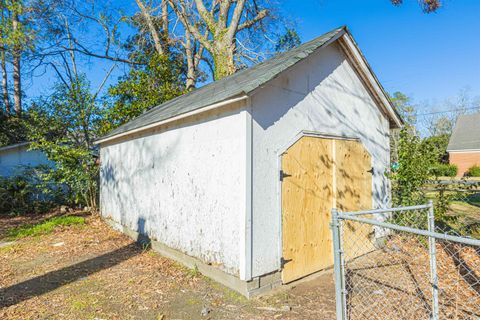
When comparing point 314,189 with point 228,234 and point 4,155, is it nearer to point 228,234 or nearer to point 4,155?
point 228,234

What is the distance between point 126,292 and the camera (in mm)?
4461

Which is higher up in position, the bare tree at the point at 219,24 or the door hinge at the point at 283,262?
the bare tree at the point at 219,24

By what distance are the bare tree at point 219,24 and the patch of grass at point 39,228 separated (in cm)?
1020

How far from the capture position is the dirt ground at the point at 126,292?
3.81 meters

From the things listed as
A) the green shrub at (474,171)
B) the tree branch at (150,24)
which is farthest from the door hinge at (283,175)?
the green shrub at (474,171)

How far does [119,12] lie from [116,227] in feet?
51.1

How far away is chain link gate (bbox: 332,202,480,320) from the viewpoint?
2893mm

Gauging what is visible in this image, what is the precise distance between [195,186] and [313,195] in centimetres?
213

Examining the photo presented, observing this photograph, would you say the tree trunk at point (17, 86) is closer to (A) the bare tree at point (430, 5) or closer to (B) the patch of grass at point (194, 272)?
(B) the patch of grass at point (194, 272)

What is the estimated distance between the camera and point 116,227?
874 cm

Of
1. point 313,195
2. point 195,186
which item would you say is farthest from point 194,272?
point 313,195

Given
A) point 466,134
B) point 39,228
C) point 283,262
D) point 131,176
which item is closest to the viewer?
point 283,262

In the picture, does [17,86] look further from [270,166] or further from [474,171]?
[474,171]

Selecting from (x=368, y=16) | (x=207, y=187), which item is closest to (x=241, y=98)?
(x=207, y=187)
